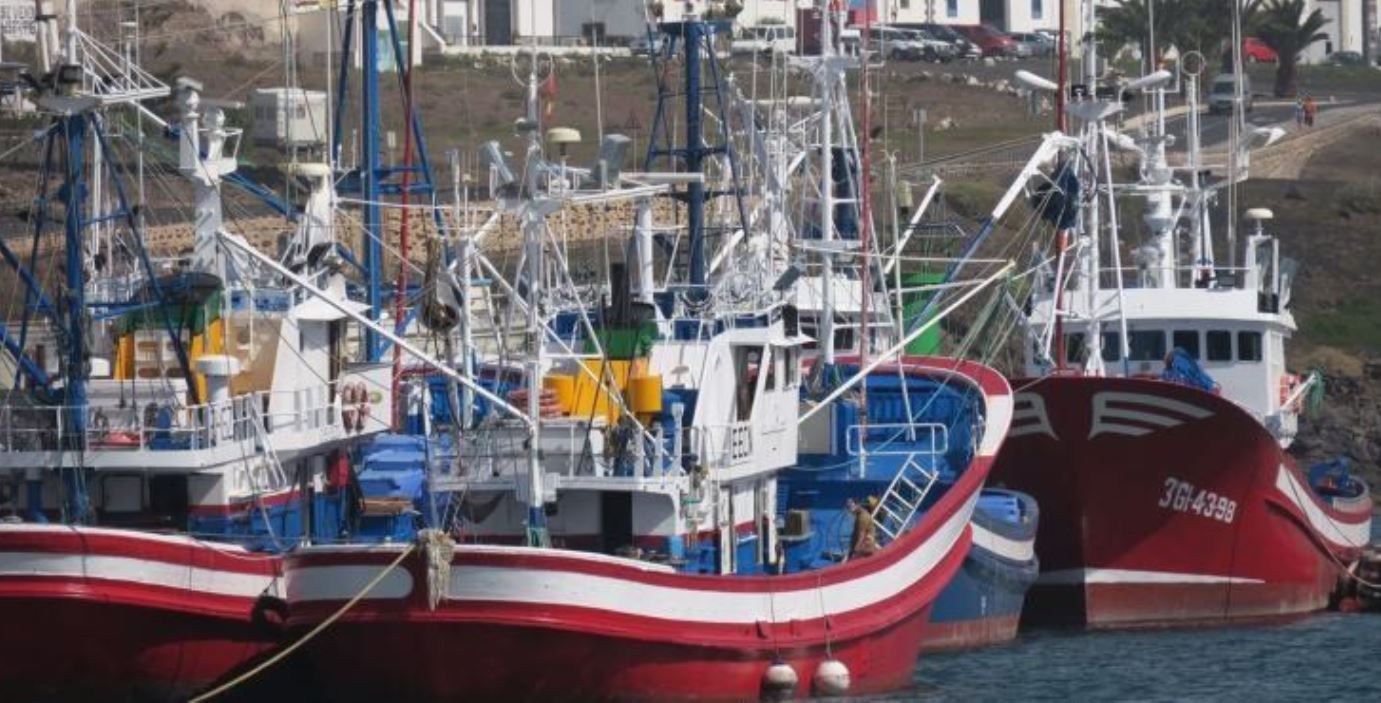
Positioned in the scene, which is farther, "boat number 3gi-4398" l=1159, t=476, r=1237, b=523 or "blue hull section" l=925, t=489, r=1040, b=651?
"boat number 3gi-4398" l=1159, t=476, r=1237, b=523

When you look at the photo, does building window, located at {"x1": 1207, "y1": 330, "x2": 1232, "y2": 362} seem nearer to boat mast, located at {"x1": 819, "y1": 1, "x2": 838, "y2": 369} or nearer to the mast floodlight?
the mast floodlight

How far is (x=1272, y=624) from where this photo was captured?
1789 inches

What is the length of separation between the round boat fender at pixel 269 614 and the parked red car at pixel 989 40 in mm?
66220

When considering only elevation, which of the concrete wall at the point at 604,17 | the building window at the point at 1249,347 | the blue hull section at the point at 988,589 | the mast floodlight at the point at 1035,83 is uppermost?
the concrete wall at the point at 604,17

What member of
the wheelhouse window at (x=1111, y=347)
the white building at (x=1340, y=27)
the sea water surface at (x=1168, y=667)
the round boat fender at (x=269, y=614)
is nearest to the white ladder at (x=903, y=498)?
the sea water surface at (x=1168, y=667)

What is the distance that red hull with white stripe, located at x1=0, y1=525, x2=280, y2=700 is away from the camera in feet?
108

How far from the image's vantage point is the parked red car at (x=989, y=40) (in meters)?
98.1

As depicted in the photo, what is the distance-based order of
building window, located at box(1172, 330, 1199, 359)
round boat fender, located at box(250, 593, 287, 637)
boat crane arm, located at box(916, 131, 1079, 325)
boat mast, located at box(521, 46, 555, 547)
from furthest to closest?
building window, located at box(1172, 330, 1199, 359)
boat crane arm, located at box(916, 131, 1079, 325)
round boat fender, located at box(250, 593, 287, 637)
boat mast, located at box(521, 46, 555, 547)

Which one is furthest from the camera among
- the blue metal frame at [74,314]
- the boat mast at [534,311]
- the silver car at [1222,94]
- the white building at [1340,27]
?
the white building at [1340,27]

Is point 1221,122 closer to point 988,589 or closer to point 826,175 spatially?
point 988,589

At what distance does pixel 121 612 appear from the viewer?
109 ft

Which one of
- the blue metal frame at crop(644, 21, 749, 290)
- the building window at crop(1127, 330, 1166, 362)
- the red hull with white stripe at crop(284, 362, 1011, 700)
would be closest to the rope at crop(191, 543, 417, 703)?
the red hull with white stripe at crop(284, 362, 1011, 700)

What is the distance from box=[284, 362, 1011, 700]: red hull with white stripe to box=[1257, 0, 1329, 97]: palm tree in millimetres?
58588

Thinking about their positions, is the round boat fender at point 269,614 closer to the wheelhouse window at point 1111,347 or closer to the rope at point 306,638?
the rope at point 306,638
